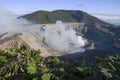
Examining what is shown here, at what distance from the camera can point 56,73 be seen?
38500 millimetres

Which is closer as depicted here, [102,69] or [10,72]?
[102,69]

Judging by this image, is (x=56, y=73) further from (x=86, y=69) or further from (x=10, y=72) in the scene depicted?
(x=10, y=72)

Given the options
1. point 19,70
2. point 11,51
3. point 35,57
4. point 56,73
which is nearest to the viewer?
point 56,73

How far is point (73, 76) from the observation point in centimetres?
3859

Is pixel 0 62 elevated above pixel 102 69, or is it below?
below

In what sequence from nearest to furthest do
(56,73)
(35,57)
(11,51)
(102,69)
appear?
(102,69) → (56,73) → (35,57) → (11,51)

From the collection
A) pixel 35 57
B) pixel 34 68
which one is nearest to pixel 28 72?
pixel 34 68

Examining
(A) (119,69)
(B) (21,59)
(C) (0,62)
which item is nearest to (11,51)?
(C) (0,62)

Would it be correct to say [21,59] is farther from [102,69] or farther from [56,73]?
[102,69]

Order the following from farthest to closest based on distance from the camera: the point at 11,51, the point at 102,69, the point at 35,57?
the point at 11,51 → the point at 35,57 → the point at 102,69

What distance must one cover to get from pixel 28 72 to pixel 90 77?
26.8 ft

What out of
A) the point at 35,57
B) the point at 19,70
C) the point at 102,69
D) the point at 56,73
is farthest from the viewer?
the point at 35,57

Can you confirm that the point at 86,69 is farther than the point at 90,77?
Yes

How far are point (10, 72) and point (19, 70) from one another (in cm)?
151
